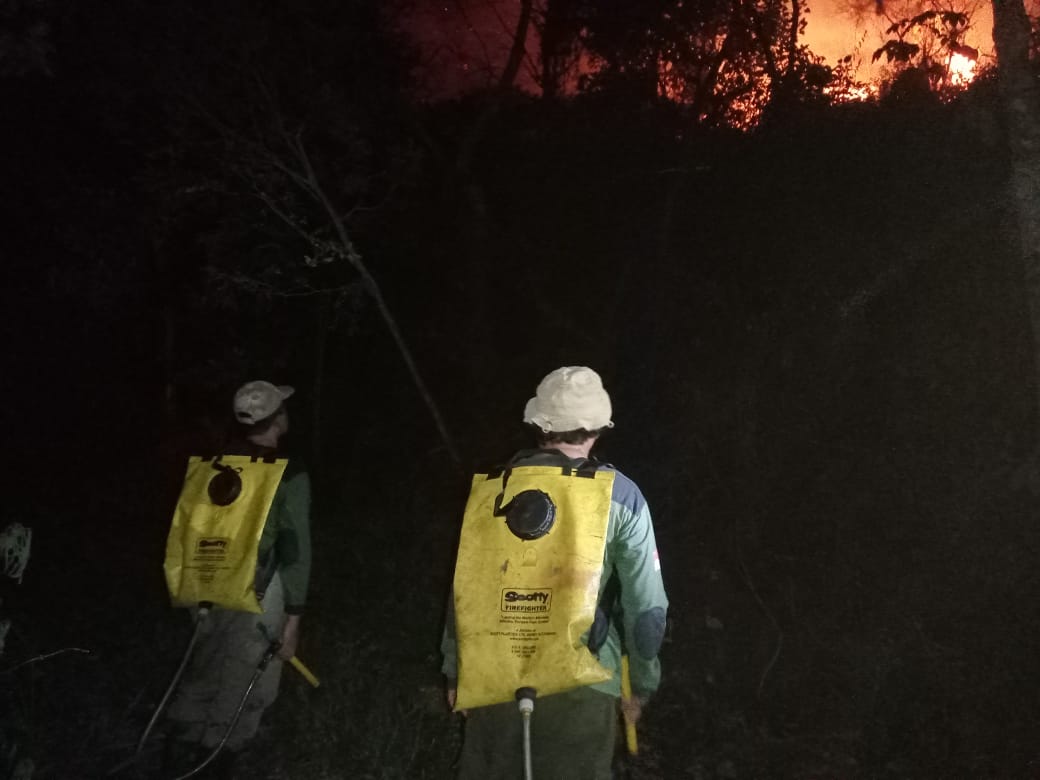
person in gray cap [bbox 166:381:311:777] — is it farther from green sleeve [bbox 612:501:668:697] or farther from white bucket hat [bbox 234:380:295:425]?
green sleeve [bbox 612:501:668:697]

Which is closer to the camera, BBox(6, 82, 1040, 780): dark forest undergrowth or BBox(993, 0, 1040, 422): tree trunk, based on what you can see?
BBox(6, 82, 1040, 780): dark forest undergrowth

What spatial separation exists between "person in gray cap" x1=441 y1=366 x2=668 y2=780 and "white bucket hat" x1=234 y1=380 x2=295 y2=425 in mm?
1468

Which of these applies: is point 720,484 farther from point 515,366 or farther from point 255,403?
point 255,403

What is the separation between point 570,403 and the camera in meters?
2.46

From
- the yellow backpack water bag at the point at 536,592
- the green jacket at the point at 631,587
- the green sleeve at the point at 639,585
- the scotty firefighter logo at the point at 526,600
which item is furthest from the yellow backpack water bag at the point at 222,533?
the green sleeve at the point at 639,585

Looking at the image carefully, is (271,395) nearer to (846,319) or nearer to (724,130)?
(846,319)

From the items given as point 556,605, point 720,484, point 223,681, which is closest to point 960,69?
point 720,484

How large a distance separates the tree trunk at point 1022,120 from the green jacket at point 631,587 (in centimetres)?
454

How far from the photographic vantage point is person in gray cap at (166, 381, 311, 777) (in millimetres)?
3256

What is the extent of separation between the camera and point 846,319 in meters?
6.98

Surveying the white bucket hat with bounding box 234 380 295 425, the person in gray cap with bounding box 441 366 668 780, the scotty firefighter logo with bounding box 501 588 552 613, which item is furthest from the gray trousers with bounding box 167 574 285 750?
the scotty firefighter logo with bounding box 501 588 552 613

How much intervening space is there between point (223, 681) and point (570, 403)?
1.93 metres

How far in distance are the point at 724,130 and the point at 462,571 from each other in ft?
23.7

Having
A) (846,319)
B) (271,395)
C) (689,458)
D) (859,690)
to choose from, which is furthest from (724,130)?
(271,395)
